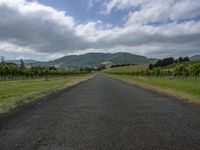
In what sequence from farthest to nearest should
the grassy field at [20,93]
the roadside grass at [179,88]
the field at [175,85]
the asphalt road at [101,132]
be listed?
1. the field at [175,85]
2. the roadside grass at [179,88]
3. the grassy field at [20,93]
4. the asphalt road at [101,132]

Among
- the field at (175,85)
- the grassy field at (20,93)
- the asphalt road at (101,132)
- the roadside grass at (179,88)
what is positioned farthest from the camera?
the field at (175,85)

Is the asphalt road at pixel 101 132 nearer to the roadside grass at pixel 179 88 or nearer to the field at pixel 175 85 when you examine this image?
the roadside grass at pixel 179 88

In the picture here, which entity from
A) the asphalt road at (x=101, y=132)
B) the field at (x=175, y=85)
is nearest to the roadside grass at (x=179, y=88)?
the field at (x=175, y=85)

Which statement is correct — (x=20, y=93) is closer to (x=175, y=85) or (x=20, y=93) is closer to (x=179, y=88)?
(x=179, y=88)

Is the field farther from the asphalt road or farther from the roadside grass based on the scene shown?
the asphalt road

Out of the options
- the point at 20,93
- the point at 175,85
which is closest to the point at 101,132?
the point at 20,93

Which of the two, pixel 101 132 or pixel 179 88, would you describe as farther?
pixel 179 88

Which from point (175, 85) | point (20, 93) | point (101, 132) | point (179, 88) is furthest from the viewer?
point (175, 85)

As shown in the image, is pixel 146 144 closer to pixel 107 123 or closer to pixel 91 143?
pixel 91 143

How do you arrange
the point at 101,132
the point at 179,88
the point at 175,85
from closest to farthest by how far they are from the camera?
1. the point at 101,132
2. the point at 179,88
3. the point at 175,85

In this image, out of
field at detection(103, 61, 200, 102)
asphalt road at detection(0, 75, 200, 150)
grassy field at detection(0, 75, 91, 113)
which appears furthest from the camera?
field at detection(103, 61, 200, 102)

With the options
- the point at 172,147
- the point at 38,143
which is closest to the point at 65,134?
the point at 38,143

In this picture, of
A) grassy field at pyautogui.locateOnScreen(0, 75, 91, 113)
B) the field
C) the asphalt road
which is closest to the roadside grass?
the field

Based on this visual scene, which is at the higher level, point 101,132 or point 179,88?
point 101,132
